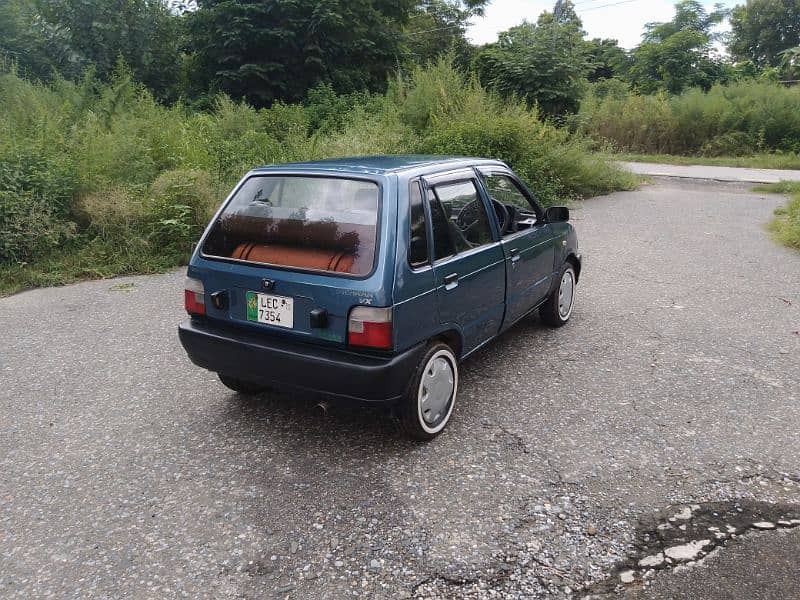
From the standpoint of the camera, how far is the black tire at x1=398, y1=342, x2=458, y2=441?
11.5 ft

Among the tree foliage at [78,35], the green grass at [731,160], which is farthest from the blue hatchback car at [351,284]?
the green grass at [731,160]

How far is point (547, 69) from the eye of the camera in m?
16.4

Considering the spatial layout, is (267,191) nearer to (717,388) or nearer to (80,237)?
(717,388)

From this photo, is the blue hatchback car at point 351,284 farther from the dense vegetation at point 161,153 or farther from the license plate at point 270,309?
the dense vegetation at point 161,153

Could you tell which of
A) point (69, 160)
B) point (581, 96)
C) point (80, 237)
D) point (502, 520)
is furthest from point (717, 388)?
point (581, 96)

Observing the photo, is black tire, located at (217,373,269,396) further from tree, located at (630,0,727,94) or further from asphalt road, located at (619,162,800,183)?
tree, located at (630,0,727,94)

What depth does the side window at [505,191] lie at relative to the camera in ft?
15.4

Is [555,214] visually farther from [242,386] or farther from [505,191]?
[242,386]

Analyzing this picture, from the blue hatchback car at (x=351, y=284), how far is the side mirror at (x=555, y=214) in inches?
38.6

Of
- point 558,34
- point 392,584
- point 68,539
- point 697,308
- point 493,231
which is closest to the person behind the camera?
point 392,584

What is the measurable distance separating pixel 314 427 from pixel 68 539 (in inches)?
57.4

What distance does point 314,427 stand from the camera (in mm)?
3893

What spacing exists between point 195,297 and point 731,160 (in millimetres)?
23182

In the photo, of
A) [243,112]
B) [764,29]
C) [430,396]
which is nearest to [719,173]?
[243,112]
